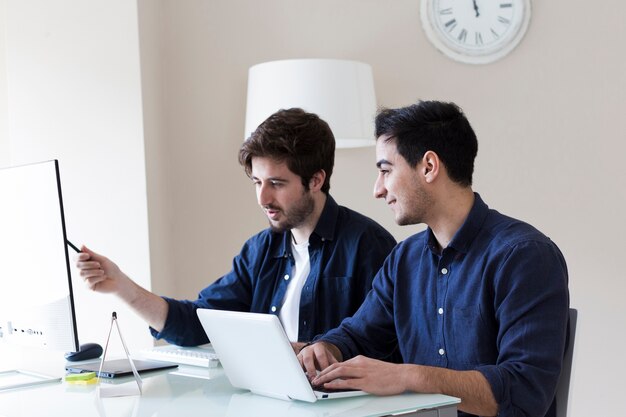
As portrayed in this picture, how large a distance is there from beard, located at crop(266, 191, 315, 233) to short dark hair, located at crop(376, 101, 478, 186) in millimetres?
467

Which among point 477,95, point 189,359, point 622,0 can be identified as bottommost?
point 189,359

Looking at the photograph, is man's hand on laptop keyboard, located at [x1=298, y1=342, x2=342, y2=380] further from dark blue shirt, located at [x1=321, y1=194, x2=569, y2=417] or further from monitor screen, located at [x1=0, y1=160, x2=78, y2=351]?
monitor screen, located at [x1=0, y1=160, x2=78, y2=351]

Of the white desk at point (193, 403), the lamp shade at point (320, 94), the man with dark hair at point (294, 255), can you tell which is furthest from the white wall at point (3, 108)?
the white desk at point (193, 403)

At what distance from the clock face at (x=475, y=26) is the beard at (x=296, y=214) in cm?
137

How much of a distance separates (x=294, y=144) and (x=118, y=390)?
870mm

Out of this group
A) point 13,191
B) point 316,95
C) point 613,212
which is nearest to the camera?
point 13,191

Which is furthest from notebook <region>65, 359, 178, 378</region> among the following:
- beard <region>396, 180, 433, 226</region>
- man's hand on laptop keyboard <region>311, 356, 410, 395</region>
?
beard <region>396, 180, 433, 226</region>

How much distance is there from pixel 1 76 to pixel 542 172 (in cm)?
210

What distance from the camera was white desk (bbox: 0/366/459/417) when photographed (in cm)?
141

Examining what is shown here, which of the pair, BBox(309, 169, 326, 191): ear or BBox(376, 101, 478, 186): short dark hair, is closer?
BBox(376, 101, 478, 186): short dark hair

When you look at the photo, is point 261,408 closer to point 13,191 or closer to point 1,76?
point 13,191

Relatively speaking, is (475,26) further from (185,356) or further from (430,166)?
(185,356)

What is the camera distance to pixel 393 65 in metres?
3.44

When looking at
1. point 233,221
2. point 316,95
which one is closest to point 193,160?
point 233,221
